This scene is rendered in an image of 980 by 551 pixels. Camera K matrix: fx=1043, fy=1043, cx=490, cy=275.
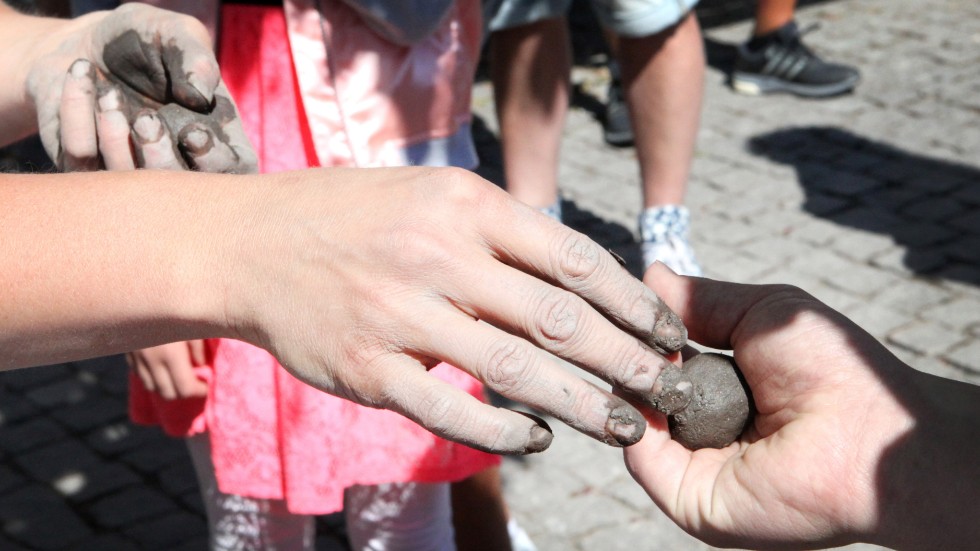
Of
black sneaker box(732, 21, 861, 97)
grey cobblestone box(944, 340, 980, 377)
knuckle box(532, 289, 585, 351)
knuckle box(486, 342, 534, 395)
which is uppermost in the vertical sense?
knuckle box(532, 289, 585, 351)

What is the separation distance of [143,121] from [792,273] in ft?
11.9

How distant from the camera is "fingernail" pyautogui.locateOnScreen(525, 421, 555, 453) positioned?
1.56m

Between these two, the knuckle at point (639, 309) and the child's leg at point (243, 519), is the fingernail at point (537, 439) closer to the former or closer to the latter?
the knuckle at point (639, 309)

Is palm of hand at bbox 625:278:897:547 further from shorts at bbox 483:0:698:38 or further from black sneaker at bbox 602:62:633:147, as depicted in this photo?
black sneaker at bbox 602:62:633:147

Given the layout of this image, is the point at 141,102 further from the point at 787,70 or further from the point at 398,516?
the point at 787,70

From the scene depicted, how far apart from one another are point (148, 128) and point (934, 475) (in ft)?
5.04

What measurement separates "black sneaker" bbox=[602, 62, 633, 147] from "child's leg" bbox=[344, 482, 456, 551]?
4.04 m

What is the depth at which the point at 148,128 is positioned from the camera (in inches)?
77.2

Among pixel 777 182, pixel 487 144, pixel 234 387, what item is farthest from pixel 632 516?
pixel 487 144

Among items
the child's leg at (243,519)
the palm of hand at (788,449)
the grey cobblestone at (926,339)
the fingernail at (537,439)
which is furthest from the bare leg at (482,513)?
the grey cobblestone at (926,339)

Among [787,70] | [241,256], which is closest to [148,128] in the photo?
[241,256]

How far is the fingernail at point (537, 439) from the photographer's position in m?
1.56

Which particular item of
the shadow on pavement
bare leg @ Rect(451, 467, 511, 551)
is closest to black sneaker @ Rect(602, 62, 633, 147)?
the shadow on pavement

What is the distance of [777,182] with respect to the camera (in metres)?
5.82
